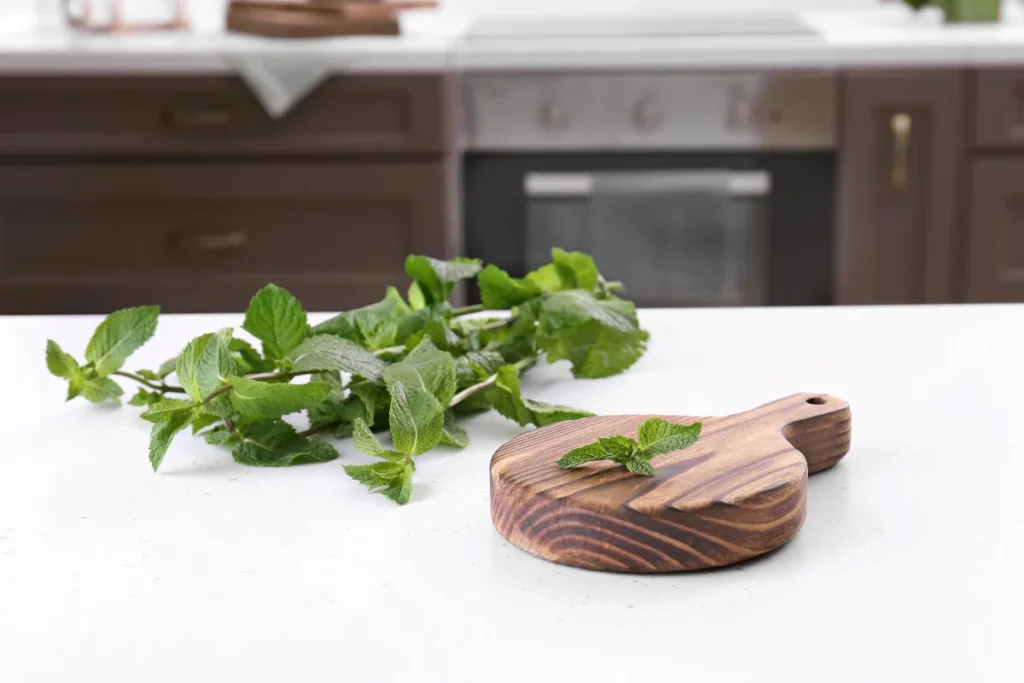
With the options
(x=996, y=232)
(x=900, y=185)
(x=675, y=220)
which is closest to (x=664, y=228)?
(x=675, y=220)

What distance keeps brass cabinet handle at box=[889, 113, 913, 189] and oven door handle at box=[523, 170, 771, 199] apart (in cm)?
23

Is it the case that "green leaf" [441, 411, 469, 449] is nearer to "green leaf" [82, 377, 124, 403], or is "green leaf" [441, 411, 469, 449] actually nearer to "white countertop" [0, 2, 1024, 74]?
"green leaf" [82, 377, 124, 403]

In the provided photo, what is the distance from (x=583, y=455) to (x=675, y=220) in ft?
6.19

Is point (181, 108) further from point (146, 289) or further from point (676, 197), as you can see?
point (676, 197)

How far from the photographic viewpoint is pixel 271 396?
0.59m

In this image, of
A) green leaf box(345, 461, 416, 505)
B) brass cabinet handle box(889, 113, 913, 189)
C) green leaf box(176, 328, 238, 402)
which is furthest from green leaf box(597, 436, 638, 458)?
brass cabinet handle box(889, 113, 913, 189)

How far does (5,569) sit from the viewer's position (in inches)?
19.4

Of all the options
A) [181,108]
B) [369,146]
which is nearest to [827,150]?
[369,146]

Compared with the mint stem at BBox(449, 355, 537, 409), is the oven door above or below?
below

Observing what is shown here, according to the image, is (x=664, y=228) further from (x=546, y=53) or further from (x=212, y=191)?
(x=212, y=191)

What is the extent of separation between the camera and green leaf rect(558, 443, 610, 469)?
0.51 meters

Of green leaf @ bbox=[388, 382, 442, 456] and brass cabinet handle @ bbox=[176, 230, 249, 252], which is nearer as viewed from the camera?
green leaf @ bbox=[388, 382, 442, 456]

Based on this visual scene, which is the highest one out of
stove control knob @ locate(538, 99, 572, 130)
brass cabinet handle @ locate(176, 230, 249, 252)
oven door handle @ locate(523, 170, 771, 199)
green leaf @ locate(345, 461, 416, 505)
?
stove control knob @ locate(538, 99, 572, 130)

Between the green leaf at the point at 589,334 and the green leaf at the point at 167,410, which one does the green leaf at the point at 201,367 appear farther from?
the green leaf at the point at 589,334
